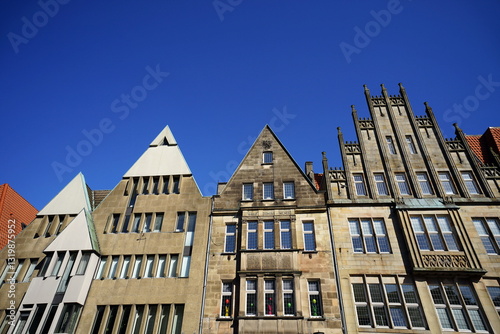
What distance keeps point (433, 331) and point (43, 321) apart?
2125cm

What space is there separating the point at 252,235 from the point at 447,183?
14.2 meters

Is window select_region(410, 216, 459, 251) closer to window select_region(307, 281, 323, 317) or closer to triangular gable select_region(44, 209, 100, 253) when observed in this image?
window select_region(307, 281, 323, 317)

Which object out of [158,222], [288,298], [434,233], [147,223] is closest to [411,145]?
[434,233]

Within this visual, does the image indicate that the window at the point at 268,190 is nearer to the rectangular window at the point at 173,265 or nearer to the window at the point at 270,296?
the window at the point at 270,296

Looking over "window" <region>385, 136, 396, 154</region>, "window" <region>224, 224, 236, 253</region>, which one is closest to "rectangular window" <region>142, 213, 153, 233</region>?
"window" <region>224, 224, 236, 253</region>

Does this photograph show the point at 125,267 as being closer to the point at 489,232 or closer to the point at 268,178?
the point at 268,178

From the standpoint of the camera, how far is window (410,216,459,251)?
1723 cm

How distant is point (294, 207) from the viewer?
19.6 meters

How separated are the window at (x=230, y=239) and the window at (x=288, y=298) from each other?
4033mm

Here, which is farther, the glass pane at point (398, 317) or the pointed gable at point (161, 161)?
the pointed gable at point (161, 161)

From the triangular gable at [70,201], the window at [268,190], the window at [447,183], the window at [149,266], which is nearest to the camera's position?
the window at [149,266]

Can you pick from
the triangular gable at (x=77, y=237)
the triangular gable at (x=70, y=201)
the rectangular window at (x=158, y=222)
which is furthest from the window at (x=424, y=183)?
the triangular gable at (x=70, y=201)

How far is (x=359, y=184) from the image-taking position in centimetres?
2053

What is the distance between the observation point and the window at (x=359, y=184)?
2016 centimetres
